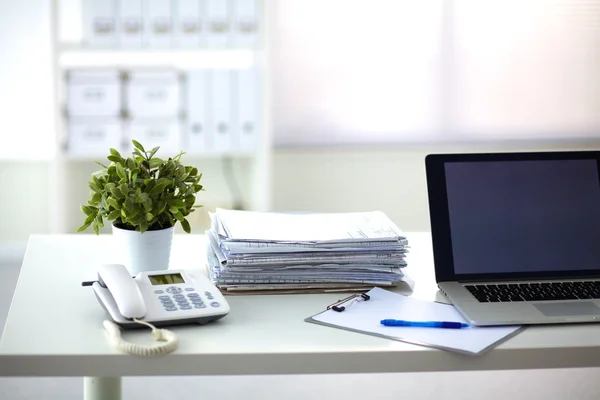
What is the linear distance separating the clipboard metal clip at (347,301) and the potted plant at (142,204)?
0.32 metres

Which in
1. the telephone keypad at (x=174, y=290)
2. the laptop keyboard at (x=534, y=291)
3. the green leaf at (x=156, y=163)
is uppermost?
the green leaf at (x=156, y=163)

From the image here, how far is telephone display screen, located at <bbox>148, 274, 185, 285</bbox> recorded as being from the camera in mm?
1263

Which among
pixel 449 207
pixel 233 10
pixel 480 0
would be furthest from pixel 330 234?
pixel 480 0

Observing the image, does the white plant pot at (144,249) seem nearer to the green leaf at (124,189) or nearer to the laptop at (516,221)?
the green leaf at (124,189)

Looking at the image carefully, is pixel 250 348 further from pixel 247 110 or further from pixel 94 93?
pixel 94 93

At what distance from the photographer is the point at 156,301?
120 centimetres

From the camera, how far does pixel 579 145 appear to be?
4016 mm

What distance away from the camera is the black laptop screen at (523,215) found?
4.52 feet

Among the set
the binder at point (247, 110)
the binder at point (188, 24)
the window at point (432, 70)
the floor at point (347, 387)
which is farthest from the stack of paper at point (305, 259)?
the window at point (432, 70)

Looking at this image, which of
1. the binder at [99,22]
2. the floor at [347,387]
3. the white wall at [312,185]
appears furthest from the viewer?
the white wall at [312,185]

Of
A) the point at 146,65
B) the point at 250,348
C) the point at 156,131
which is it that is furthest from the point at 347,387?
the point at 146,65

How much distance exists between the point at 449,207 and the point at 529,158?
0.17 metres

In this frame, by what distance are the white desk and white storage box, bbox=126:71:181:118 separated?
209 centimetres

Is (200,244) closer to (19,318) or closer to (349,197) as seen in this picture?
(19,318)
